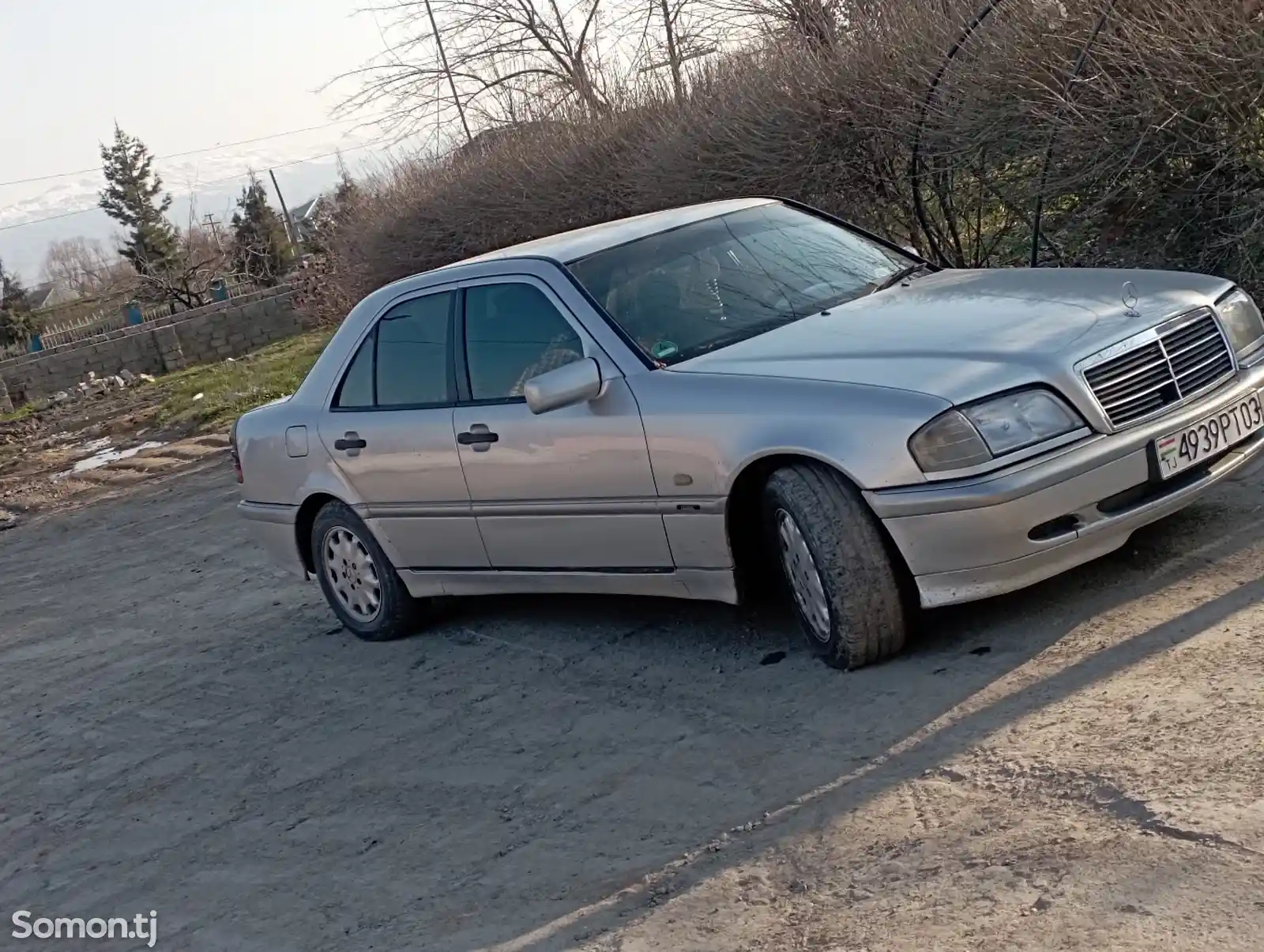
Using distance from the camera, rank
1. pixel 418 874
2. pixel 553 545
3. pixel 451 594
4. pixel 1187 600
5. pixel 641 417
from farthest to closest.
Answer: pixel 451 594 < pixel 553 545 < pixel 641 417 < pixel 1187 600 < pixel 418 874

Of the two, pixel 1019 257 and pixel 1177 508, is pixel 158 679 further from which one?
pixel 1019 257

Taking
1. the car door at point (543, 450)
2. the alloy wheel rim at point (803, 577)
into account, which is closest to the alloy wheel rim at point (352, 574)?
the car door at point (543, 450)

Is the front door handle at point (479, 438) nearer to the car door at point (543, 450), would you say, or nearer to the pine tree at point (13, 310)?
the car door at point (543, 450)

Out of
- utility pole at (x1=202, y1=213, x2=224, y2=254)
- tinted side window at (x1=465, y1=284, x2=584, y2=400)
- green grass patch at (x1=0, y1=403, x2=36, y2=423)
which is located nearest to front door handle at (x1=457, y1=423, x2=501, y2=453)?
tinted side window at (x1=465, y1=284, x2=584, y2=400)

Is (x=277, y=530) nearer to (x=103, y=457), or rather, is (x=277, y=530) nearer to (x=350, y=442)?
(x=350, y=442)

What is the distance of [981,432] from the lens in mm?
4363

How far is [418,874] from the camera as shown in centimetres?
412

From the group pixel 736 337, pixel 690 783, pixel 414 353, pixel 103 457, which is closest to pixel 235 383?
pixel 103 457

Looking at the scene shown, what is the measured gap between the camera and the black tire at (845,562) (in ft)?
14.9

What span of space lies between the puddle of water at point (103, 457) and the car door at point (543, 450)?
11006mm

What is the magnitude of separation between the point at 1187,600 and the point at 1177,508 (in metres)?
0.29

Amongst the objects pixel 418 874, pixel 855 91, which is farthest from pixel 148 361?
pixel 418 874

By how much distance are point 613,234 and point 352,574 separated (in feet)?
6.61

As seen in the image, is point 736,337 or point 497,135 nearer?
point 736,337
